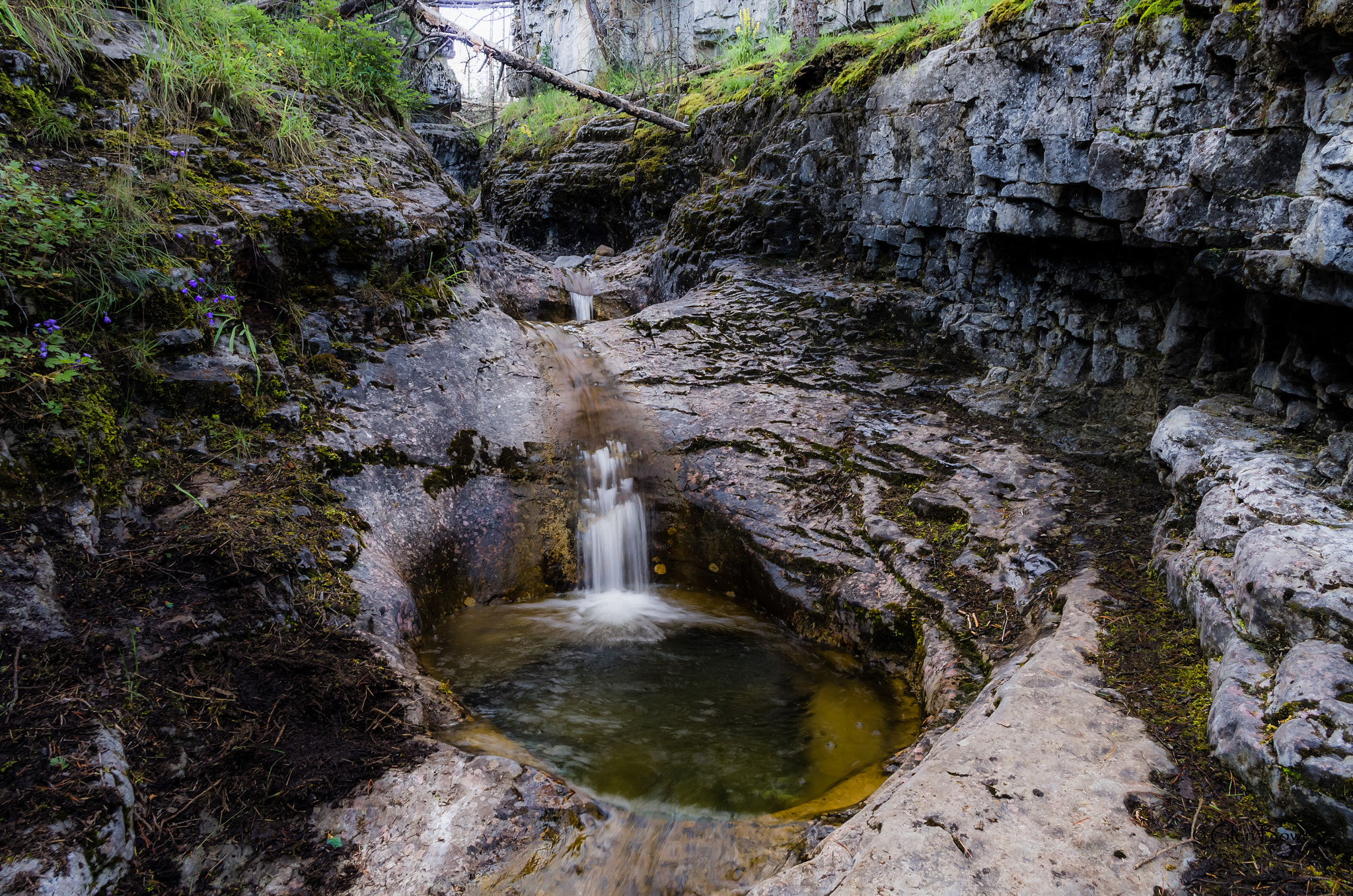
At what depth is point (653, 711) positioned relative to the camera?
4469 mm

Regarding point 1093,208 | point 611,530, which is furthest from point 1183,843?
point 611,530

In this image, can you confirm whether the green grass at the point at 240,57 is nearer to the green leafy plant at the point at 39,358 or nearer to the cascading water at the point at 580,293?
the green leafy plant at the point at 39,358

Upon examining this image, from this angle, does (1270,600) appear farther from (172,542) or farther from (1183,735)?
(172,542)

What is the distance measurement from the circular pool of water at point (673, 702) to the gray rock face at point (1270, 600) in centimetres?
169

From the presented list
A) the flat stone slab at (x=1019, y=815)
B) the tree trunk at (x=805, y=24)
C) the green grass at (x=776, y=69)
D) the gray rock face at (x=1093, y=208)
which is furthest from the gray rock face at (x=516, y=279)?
the flat stone slab at (x=1019, y=815)

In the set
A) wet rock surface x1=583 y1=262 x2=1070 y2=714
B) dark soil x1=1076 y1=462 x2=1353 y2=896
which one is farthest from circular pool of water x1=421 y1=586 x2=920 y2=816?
dark soil x1=1076 y1=462 x2=1353 y2=896

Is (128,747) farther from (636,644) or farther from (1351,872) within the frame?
(1351,872)

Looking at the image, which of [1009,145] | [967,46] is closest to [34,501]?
[1009,145]

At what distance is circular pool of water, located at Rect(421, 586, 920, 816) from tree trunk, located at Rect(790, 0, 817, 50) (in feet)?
27.3

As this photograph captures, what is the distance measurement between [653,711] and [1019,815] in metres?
2.39

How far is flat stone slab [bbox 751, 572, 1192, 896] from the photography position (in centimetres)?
236

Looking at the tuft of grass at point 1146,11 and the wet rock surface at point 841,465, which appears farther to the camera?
the wet rock surface at point 841,465

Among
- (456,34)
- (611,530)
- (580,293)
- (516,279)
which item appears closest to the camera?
(611,530)

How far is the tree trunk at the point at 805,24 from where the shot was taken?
32.2 ft
